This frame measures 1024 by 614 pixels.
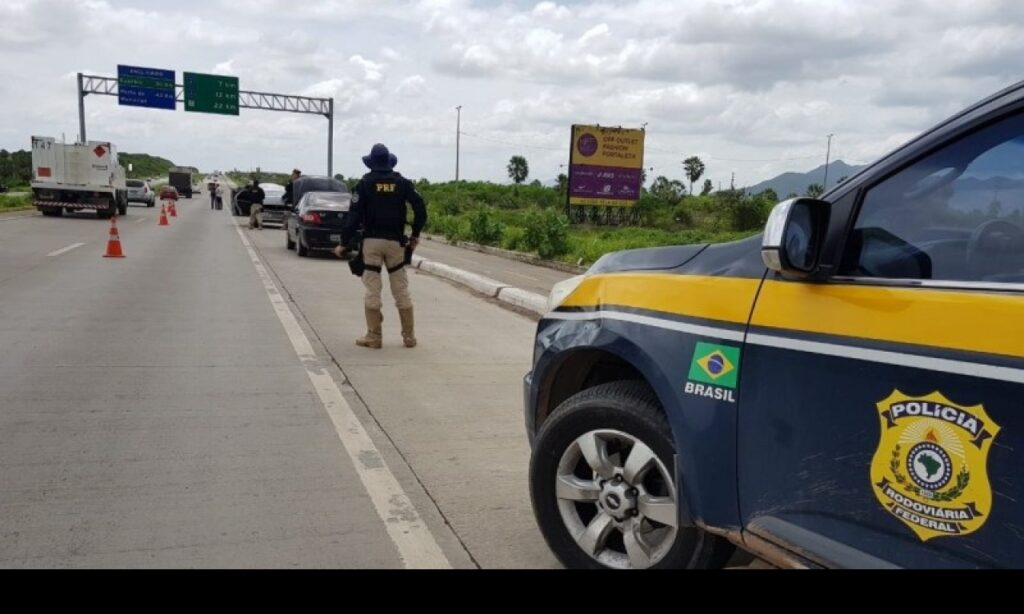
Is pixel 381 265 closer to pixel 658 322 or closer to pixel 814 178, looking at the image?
pixel 814 178

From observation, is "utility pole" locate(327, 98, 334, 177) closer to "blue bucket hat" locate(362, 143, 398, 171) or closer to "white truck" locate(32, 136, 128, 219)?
"white truck" locate(32, 136, 128, 219)

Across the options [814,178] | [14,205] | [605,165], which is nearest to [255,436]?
[814,178]

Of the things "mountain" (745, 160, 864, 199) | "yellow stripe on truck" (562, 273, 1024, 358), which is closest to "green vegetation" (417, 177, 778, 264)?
"mountain" (745, 160, 864, 199)

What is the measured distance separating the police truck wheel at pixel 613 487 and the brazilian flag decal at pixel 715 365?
28cm

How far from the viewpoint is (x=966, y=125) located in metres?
2.26

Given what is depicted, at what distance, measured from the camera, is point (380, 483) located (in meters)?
4.56

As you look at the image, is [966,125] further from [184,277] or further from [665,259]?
[184,277]

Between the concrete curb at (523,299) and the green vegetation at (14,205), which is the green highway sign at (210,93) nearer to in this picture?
the green vegetation at (14,205)

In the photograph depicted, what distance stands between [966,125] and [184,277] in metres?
13.8

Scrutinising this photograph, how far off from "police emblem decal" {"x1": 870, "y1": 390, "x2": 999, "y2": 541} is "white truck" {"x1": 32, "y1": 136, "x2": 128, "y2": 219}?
33.4 meters

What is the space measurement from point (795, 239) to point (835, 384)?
1.47ft

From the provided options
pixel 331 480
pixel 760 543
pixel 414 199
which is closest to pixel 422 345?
pixel 414 199

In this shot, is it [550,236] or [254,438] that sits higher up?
[550,236]

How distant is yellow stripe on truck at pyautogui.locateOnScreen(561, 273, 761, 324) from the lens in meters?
2.66
